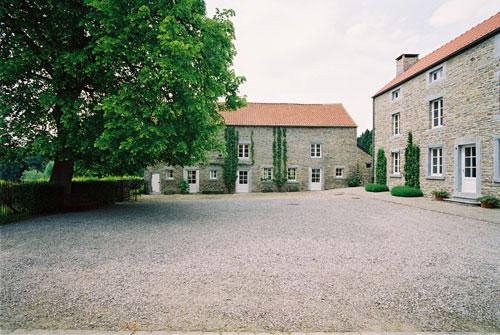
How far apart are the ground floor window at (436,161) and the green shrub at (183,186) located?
1992 centimetres

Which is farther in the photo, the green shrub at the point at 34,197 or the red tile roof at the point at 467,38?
the red tile roof at the point at 467,38

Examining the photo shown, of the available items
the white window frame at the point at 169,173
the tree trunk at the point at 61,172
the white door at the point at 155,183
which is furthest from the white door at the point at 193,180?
the tree trunk at the point at 61,172

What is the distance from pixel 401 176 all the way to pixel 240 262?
1718 cm

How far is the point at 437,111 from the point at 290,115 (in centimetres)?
1485

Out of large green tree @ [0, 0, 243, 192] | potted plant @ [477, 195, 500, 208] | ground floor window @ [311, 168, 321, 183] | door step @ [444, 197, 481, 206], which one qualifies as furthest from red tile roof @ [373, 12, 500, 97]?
large green tree @ [0, 0, 243, 192]

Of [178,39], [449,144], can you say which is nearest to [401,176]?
[449,144]

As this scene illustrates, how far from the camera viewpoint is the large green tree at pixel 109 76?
8.84 m

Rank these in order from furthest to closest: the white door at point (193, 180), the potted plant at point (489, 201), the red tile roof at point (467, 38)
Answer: the white door at point (193, 180), the red tile roof at point (467, 38), the potted plant at point (489, 201)

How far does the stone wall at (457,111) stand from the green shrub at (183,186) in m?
17.8

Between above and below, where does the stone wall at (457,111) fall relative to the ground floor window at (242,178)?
above

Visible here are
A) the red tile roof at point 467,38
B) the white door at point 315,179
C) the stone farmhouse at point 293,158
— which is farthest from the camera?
the white door at point 315,179

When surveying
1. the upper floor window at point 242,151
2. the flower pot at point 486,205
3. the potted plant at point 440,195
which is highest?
the upper floor window at point 242,151

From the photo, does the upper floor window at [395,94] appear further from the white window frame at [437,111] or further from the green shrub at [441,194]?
the green shrub at [441,194]

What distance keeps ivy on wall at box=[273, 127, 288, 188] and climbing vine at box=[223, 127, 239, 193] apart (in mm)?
3907
